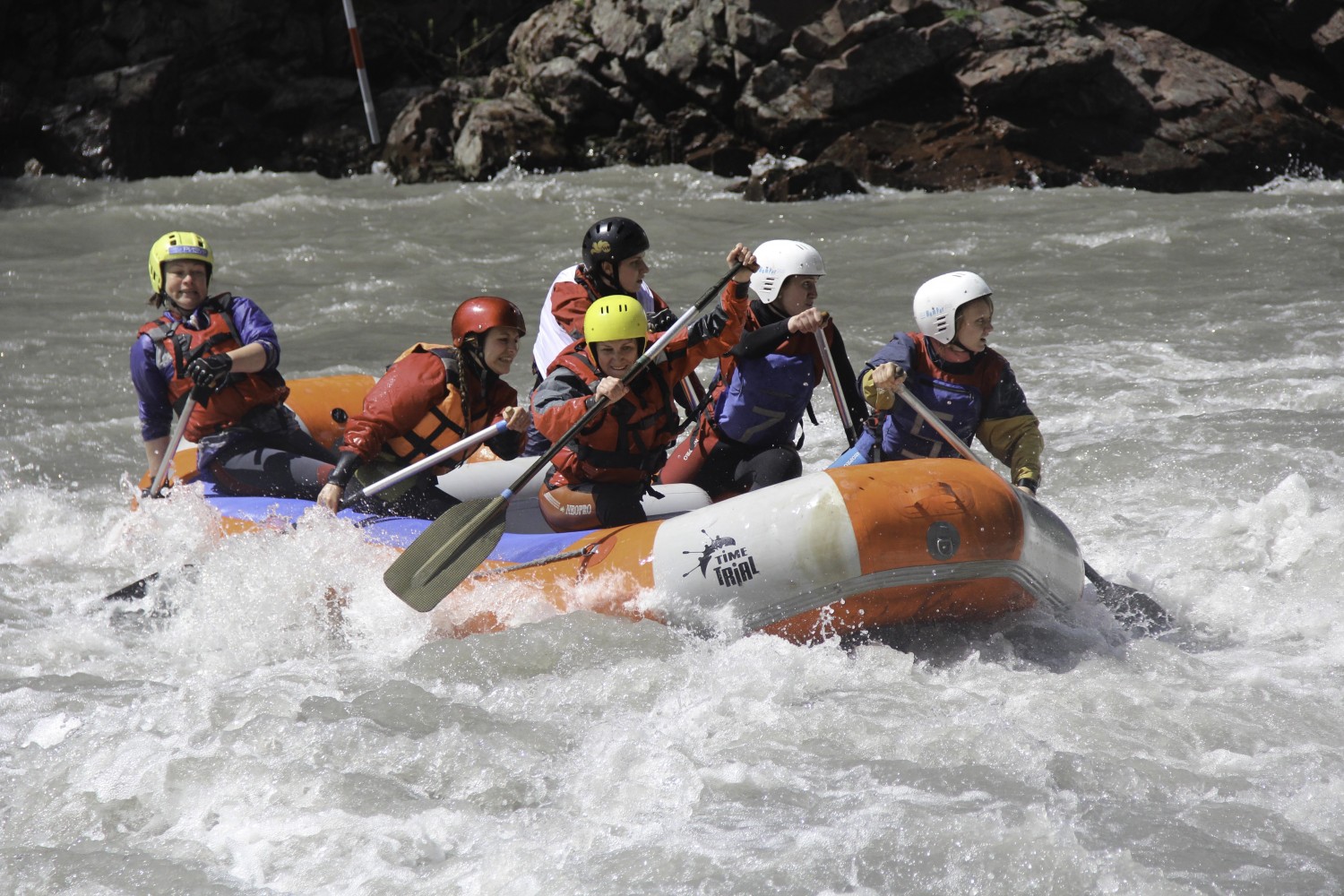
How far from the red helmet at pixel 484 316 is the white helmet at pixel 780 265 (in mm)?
941

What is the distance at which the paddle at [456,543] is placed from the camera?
445 cm

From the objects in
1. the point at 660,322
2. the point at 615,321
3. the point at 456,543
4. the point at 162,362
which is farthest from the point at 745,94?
the point at 456,543

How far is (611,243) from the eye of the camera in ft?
17.4

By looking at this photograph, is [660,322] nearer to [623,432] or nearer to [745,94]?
[623,432]

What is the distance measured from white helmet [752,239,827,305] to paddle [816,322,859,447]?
24 centimetres

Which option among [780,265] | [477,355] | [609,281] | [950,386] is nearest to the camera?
[950,386]

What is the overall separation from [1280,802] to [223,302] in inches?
177

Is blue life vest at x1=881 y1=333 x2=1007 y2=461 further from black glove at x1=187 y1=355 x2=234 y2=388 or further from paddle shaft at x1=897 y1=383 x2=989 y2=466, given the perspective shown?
black glove at x1=187 y1=355 x2=234 y2=388

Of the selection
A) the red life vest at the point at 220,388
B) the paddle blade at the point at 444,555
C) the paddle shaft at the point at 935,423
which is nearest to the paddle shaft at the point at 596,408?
the paddle blade at the point at 444,555

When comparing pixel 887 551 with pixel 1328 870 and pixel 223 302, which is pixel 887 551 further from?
pixel 223 302

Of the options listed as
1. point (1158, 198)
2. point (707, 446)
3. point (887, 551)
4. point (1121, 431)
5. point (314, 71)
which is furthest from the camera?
point (314, 71)

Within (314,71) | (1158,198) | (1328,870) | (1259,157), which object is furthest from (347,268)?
(1328,870)

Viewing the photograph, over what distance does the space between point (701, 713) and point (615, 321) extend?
57.3 inches

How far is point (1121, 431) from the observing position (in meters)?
7.16
